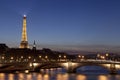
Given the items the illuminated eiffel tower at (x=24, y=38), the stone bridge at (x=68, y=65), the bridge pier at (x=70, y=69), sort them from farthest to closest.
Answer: the illuminated eiffel tower at (x=24, y=38)
the bridge pier at (x=70, y=69)
the stone bridge at (x=68, y=65)

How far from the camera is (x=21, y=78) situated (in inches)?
2803

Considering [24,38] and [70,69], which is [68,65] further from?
[24,38]

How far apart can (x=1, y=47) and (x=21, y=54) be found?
543 cm

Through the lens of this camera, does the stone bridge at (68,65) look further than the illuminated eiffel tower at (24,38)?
No

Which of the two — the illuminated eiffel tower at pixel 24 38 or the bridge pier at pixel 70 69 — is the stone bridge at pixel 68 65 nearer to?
the bridge pier at pixel 70 69

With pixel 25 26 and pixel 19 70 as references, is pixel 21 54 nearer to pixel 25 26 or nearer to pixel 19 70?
pixel 25 26

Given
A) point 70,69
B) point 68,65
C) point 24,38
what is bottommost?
point 70,69

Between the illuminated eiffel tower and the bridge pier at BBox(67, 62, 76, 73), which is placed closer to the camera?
the bridge pier at BBox(67, 62, 76, 73)

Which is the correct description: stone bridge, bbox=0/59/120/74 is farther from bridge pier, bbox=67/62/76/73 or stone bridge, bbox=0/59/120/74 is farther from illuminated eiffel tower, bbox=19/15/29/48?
illuminated eiffel tower, bbox=19/15/29/48

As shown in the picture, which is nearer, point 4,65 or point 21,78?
point 21,78

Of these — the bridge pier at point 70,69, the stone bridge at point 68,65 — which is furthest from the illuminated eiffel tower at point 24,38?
the bridge pier at point 70,69

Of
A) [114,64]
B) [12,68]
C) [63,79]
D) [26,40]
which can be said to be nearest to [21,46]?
[26,40]

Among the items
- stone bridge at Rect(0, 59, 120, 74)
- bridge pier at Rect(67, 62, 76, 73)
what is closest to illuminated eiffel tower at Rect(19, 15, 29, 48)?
stone bridge at Rect(0, 59, 120, 74)

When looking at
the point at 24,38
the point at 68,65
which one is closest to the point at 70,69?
the point at 68,65
